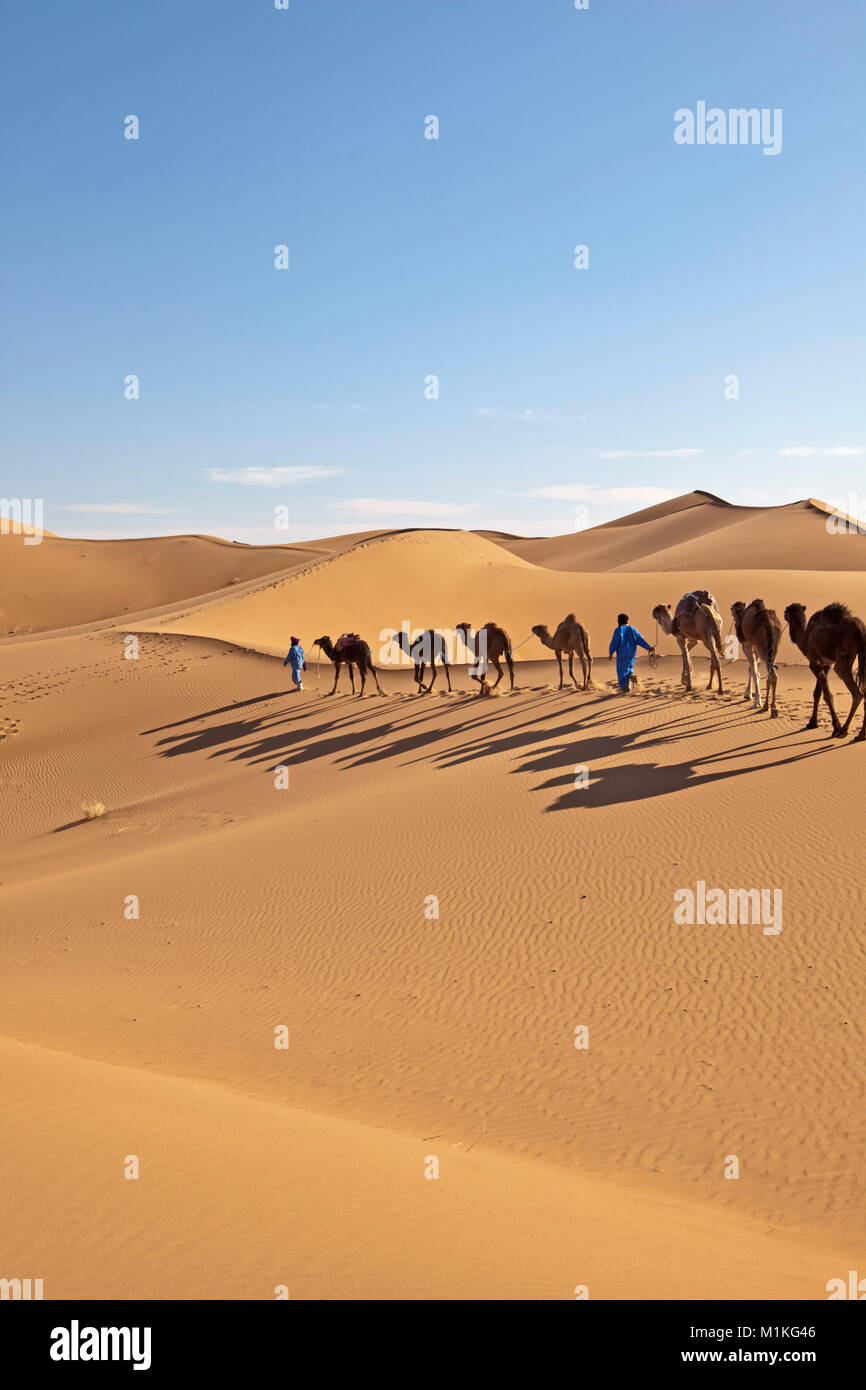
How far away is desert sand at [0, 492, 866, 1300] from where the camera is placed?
400cm

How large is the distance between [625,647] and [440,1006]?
42.7 ft

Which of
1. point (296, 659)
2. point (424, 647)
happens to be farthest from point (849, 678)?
point (296, 659)

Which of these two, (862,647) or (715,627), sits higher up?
(715,627)

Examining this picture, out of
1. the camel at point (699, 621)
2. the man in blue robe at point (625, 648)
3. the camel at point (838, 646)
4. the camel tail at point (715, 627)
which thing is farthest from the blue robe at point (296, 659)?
the camel at point (838, 646)

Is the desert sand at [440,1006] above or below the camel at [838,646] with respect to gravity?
below

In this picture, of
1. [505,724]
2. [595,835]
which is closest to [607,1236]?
[595,835]

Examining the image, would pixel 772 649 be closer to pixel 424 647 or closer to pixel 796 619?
pixel 796 619

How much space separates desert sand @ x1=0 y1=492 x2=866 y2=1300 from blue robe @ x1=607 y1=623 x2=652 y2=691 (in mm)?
553

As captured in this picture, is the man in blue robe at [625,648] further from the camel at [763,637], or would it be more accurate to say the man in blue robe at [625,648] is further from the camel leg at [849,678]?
the camel leg at [849,678]

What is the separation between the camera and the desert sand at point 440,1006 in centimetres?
400

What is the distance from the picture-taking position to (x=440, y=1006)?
313 inches

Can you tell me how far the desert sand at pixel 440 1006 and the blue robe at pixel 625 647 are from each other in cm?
55

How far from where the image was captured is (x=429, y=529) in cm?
5981
